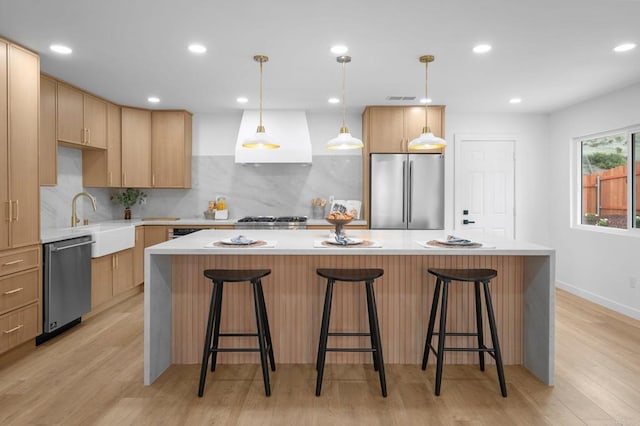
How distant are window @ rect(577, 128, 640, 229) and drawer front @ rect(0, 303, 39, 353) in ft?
18.6

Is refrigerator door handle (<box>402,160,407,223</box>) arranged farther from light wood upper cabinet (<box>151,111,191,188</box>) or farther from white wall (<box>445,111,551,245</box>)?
light wood upper cabinet (<box>151,111,191,188</box>)

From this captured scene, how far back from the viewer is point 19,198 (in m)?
3.07

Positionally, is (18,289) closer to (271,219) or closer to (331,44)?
(271,219)

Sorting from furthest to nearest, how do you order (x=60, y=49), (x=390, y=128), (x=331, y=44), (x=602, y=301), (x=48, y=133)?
(x=390, y=128), (x=602, y=301), (x=48, y=133), (x=60, y=49), (x=331, y=44)

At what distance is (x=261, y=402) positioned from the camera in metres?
2.36

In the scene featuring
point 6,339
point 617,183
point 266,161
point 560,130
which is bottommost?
point 6,339

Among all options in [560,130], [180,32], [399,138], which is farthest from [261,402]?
[560,130]

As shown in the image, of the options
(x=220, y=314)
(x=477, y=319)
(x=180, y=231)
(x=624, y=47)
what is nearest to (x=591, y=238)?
(x=624, y=47)

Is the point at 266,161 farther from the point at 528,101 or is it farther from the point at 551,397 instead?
the point at 551,397

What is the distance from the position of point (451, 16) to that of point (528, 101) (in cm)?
270

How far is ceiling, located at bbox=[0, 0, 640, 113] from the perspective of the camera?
2553 millimetres

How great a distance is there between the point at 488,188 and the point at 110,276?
189 inches

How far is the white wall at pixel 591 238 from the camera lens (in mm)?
4160

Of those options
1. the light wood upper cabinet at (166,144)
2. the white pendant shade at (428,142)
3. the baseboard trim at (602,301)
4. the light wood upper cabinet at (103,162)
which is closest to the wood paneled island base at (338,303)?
the white pendant shade at (428,142)
